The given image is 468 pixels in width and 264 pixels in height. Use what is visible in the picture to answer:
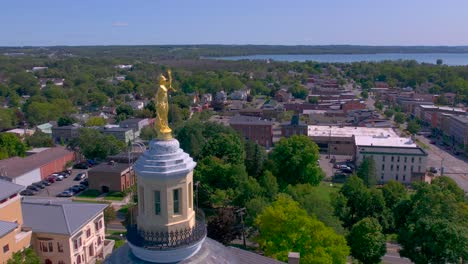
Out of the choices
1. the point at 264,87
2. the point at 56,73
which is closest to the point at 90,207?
the point at 264,87

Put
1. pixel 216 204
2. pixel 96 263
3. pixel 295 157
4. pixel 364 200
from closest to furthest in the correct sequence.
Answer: pixel 96 263 → pixel 364 200 → pixel 216 204 → pixel 295 157

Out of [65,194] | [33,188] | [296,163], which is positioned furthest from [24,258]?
[296,163]

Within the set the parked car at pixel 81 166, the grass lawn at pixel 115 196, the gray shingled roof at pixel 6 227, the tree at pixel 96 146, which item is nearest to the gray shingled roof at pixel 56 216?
the gray shingled roof at pixel 6 227

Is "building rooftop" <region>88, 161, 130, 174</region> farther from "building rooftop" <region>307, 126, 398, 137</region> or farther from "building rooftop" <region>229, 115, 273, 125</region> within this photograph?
"building rooftop" <region>307, 126, 398, 137</region>

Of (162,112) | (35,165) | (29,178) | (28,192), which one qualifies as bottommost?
(28,192)

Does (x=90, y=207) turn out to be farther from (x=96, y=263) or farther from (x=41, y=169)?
(x=41, y=169)

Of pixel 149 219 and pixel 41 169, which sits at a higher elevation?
pixel 149 219

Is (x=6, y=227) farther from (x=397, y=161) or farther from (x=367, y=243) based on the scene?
(x=397, y=161)
